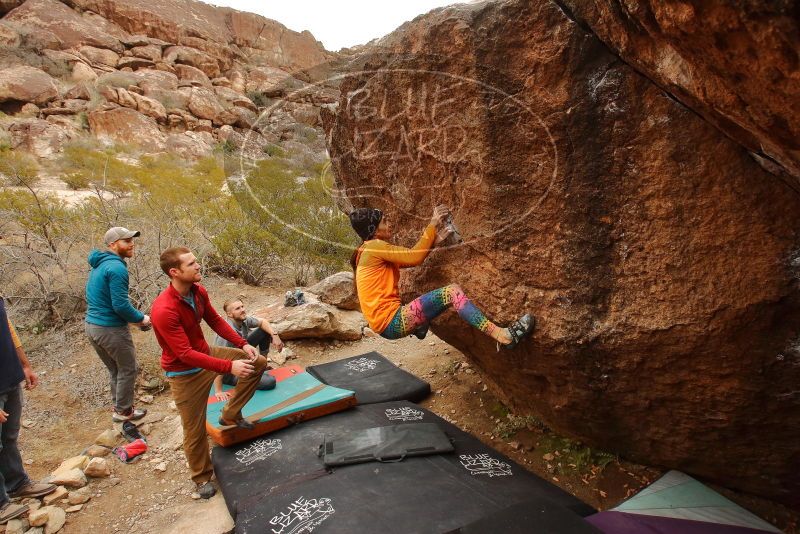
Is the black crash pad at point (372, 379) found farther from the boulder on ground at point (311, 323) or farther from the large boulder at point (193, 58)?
the large boulder at point (193, 58)

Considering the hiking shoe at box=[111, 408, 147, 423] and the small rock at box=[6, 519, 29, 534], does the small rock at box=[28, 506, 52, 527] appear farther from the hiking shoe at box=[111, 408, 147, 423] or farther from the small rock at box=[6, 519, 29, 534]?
the hiking shoe at box=[111, 408, 147, 423]

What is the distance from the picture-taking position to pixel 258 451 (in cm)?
341

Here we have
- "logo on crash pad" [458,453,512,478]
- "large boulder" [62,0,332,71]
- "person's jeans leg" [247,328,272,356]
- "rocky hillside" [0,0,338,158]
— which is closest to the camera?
"logo on crash pad" [458,453,512,478]

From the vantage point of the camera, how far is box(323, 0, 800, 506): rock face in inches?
79.5

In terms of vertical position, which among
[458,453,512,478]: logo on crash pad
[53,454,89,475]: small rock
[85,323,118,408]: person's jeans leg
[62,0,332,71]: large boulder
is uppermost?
[62,0,332,71]: large boulder

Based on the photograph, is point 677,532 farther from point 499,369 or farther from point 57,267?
point 57,267

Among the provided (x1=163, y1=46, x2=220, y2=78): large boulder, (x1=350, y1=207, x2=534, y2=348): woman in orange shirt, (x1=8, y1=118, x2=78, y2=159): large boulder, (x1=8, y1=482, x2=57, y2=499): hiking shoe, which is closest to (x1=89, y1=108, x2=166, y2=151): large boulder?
(x1=8, y1=118, x2=78, y2=159): large boulder

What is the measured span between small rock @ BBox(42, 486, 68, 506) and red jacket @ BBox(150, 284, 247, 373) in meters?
1.38

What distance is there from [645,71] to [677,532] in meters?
2.30

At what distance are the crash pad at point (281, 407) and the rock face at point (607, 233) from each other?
5.28 ft

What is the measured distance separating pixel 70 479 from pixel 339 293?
4048 mm

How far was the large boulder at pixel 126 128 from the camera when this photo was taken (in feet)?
61.5

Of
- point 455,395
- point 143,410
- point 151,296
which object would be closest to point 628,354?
point 455,395

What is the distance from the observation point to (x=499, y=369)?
3383mm
